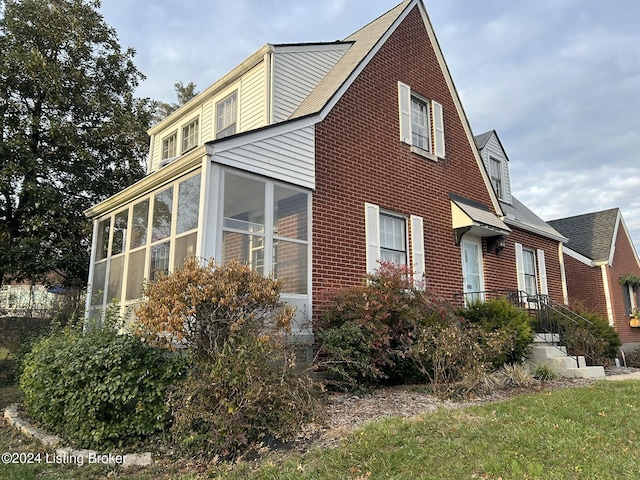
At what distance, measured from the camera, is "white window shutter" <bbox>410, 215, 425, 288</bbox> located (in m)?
9.67

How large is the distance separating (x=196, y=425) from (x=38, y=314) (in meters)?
9.70

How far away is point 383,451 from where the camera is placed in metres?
3.96

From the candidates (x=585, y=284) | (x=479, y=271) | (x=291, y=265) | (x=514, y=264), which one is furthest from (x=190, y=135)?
(x=585, y=284)

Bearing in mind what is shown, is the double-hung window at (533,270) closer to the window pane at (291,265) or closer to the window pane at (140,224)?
the window pane at (291,265)

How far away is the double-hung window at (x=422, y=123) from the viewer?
10.5 metres

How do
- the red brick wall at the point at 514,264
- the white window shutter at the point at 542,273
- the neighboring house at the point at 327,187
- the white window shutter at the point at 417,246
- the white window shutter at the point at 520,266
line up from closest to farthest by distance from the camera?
the neighboring house at the point at 327,187
the white window shutter at the point at 417,246
the red brick wall at the point at 514,264
the white window shutter at the point at 520,266
the white window shutter at the point at 542,273

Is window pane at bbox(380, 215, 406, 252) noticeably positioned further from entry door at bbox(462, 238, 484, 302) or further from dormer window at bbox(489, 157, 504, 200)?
dormer window at bbox(489, 157, 504, 200)

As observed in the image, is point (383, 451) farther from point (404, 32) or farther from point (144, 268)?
point (404, 32)

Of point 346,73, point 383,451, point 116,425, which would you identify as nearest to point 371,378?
point 383,451

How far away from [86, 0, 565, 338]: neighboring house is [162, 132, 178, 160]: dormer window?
0.22 ft

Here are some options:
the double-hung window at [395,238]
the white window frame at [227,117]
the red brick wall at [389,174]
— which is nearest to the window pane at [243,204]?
the red brick wall at [389,174]

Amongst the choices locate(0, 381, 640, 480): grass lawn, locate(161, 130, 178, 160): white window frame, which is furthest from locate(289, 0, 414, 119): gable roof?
locate(0, 381, 640, 480): grass lawn

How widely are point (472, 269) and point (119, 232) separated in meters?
8.23

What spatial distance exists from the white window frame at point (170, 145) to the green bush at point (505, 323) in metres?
8.94
